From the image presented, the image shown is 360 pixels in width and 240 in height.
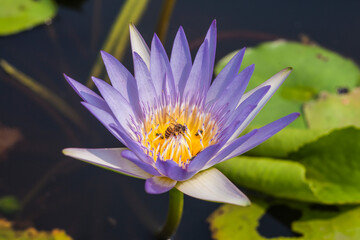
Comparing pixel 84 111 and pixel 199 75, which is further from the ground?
pixel 199 75

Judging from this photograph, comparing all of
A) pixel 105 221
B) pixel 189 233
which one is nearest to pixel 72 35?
pixel 105 221

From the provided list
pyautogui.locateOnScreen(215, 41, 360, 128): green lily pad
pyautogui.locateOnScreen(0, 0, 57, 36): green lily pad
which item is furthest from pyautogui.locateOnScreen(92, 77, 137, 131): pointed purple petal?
pyautogui.locateOnScreen(0, 0, 57, 36): green lily pad

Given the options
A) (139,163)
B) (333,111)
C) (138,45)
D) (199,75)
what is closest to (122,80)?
(138,45)

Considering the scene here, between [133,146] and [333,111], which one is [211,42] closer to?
[133,146]

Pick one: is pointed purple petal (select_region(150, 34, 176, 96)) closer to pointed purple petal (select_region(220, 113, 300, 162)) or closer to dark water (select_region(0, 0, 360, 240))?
pointed purple petal (select_region(220, 113, 300, 162))

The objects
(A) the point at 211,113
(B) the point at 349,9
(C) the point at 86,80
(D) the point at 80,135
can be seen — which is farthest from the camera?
(B) the point at 349,9

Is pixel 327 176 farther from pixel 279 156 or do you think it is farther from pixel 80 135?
pixel 80 135
